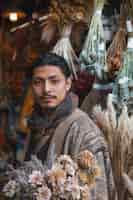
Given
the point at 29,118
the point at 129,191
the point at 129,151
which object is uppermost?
the point at 29,118

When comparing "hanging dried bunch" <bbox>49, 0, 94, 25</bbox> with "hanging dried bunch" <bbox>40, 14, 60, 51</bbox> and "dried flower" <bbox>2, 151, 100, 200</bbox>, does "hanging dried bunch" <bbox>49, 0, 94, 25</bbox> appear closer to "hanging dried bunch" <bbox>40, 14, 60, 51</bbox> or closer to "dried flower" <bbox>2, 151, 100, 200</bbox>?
"hanging dried bunch" <bbox>40, 14, 60, 51</bbox>

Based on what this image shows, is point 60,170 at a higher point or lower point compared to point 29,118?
lower

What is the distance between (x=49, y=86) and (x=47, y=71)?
72 millimetres

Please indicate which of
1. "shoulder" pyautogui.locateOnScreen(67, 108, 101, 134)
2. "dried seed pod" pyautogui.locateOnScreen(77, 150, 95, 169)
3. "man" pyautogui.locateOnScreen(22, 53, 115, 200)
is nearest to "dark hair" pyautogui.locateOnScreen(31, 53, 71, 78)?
"man" pyautogui.locateOnScreen(22, 53, 115, 200)

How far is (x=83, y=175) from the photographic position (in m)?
2.50

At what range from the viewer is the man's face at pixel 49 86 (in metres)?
2.55

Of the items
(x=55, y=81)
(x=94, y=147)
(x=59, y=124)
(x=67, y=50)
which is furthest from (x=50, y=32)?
(x=94, y=147)

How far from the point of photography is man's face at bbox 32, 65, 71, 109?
8.38ft

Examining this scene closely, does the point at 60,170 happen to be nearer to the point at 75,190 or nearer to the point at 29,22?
the point at 75,190

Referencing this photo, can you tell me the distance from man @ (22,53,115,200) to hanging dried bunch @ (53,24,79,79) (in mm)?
27

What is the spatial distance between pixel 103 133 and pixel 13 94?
47 cm

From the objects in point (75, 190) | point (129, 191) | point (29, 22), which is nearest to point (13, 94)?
point (29, 22)

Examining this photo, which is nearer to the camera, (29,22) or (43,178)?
(43,178)

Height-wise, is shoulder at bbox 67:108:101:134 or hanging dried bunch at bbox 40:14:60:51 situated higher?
hanging dried bunch at bbox 40:14:60:51
